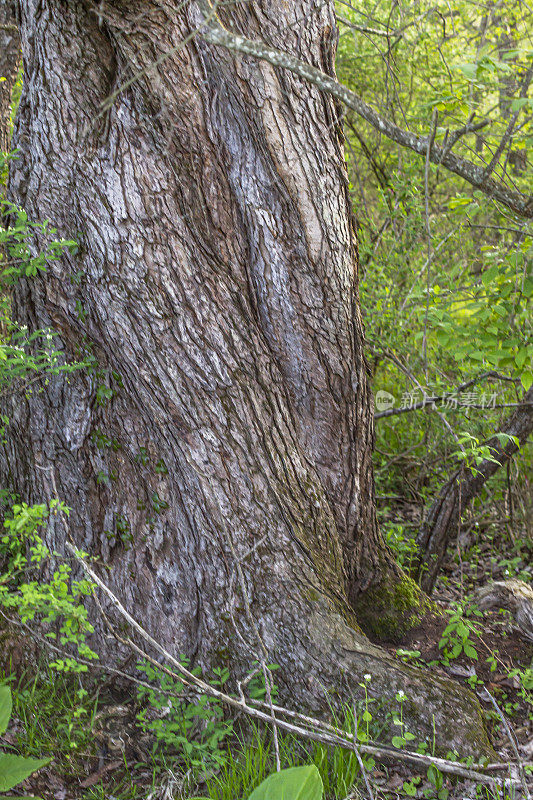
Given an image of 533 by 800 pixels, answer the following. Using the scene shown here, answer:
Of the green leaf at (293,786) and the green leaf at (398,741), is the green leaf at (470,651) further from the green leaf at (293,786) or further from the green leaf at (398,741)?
the green leaf at (293,786)

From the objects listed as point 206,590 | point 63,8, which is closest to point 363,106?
point 63,8

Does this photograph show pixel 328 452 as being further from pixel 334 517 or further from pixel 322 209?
pixel 322 209

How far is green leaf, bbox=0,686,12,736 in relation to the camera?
2.16 meters

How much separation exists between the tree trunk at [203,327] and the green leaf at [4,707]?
0.86 meters

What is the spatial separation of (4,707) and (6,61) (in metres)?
3.73

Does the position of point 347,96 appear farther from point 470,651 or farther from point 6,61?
point 6,61

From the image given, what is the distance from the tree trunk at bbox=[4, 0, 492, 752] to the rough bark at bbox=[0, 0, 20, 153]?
1431 mm

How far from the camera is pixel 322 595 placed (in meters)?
2.81

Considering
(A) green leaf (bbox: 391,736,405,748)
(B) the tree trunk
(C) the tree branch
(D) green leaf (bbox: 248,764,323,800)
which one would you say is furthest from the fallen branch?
(C) the tree branch

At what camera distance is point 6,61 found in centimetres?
409

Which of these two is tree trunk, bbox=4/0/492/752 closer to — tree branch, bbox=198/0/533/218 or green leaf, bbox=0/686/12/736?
tree branch, bbox=198/0/533/218

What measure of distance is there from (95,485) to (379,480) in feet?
9.11

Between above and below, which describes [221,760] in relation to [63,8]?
below

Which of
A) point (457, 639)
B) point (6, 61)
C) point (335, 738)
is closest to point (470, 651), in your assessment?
point (457, 639)
